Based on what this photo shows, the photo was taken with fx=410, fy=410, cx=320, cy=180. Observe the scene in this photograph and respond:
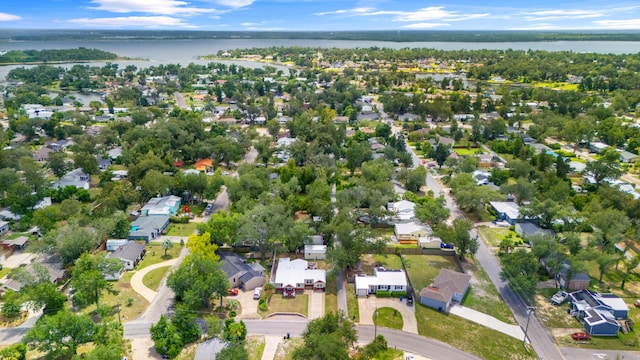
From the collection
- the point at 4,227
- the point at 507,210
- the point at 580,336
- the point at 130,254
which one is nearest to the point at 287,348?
the point at 130,254

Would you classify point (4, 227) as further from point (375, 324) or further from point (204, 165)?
point (375, 324)

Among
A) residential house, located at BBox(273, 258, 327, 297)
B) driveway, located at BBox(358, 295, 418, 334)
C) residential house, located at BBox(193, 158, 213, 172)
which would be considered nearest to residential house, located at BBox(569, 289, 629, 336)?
driveway, located at BBox(358, 295, 418, 334)

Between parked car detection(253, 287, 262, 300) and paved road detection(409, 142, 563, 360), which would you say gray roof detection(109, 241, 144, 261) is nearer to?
parked car detection(253, 287, 262, 300)

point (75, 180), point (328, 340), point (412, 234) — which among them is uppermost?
point (328, 340)

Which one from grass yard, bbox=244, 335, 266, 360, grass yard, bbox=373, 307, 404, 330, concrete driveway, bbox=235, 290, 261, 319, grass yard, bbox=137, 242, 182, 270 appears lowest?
grass yard, bbox=373, 307, 404, 330

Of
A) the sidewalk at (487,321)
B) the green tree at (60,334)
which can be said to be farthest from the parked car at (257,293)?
the sidewalk at (487,321)

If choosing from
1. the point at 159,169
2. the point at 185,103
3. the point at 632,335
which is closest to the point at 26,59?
the point at 185,103
